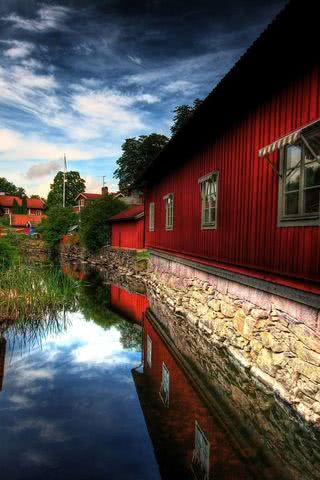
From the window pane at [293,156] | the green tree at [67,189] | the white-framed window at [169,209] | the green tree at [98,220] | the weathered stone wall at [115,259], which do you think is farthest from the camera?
the green tree at [67,189]

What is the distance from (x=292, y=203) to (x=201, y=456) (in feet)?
11.7

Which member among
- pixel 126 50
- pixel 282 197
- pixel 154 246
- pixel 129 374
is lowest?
pixel 129 374

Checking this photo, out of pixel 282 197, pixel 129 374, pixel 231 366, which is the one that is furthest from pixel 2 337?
pixel 282 197

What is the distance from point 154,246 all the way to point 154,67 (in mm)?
13174

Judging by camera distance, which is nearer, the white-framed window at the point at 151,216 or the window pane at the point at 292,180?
the window pane at the point at 292,180

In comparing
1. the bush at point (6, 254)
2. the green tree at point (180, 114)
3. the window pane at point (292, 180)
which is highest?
the green tree at point (180, 114)

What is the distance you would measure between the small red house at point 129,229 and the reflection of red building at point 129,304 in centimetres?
752

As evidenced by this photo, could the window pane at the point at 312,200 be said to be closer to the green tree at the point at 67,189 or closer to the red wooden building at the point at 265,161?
the red wooden building at the point at 265,161

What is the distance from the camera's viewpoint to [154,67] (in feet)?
78.8

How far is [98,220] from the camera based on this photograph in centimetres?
3028

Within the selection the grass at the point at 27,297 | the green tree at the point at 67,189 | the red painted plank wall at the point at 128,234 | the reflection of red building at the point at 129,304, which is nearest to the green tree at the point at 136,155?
the green tree at the point at 67,189

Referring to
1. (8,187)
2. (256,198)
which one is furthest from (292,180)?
(8,187)

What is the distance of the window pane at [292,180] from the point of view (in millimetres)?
5477

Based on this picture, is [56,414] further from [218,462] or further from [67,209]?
[67,209]
